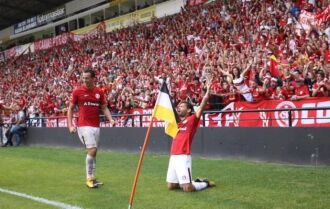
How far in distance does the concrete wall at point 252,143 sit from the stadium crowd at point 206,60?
3.33ft

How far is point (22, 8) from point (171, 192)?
140ft

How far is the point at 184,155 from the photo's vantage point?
29.3 ft

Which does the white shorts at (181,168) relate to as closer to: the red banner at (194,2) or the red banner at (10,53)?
the red banner at (194,2)

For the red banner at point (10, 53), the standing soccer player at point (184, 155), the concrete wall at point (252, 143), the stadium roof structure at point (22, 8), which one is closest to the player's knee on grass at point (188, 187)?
the standing soccer player at point (184, 155)

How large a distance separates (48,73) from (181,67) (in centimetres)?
1838

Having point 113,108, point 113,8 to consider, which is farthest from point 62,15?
point 113,108

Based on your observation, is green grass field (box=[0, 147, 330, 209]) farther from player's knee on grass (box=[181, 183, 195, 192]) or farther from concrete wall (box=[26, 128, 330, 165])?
concrete wall (box=[26, 128, 330, 165])

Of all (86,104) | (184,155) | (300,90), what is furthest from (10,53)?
(184,155)

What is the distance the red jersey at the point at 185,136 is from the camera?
354 inches

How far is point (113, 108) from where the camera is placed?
20891 mm

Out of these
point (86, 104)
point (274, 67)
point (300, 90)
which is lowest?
point (86, 104)

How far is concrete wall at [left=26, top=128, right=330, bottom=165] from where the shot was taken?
1157 centimetres

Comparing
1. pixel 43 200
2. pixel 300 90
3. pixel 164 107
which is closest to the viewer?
pixel 164 107

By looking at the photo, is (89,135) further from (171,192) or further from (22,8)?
(22,8)
